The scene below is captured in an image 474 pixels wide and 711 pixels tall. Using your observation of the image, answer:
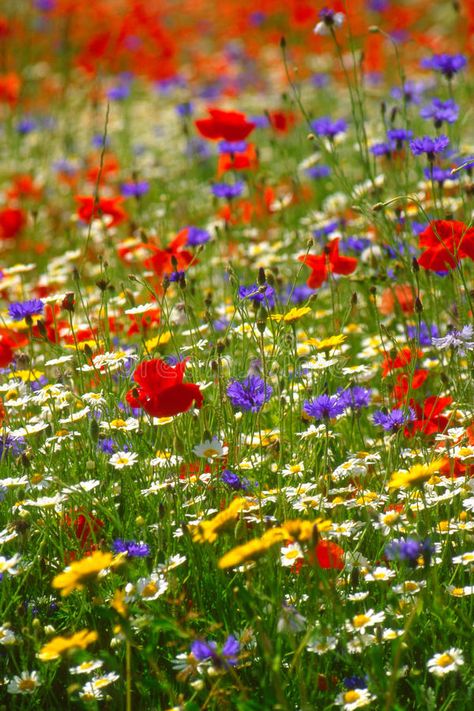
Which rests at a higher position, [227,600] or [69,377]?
[69,377]

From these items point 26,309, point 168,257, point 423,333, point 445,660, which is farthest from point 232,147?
point 445,660

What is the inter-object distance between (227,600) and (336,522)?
0.29 metres

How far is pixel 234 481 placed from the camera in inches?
84.2

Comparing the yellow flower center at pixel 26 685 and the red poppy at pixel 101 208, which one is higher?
the red poppy at pixel 101 208

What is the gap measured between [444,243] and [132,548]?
1.03 metres

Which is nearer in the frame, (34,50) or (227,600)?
(227,600)

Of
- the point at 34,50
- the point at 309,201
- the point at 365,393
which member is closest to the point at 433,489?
the point at 365,393

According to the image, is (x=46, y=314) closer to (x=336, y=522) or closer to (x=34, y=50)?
(x=336, y=522)

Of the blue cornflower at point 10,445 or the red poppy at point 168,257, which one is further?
the red poppy at point 168,257

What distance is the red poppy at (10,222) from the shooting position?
4.17 meters

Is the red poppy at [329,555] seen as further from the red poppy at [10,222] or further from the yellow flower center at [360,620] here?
the red poppy at [10,222]

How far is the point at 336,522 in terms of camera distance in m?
2.13

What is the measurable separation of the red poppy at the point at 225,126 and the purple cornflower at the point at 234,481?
1.41 meters

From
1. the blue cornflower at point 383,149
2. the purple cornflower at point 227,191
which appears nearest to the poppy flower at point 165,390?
the blue cornflower at point 383,149
